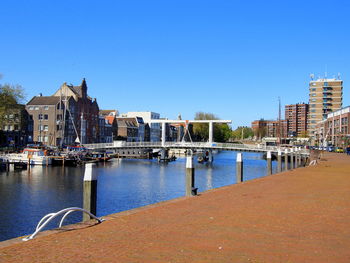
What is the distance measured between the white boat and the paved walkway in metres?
52.1

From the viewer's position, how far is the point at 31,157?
61688 mm

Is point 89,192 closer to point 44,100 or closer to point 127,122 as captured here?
point 44,100

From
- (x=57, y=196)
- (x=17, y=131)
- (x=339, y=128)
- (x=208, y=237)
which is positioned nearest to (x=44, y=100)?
(x=17, y=131)

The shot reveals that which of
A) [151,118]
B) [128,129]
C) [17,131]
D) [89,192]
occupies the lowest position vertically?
[89,192]

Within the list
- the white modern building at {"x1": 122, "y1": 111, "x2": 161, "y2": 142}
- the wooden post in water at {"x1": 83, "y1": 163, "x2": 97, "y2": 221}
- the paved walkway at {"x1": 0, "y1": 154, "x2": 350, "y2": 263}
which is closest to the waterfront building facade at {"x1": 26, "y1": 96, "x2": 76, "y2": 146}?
the white modern building at {"x1": 122, "y1": 111, "x2": 161, "y2": 142}

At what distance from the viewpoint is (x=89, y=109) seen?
10550cm

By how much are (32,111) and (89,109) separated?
52.7 feet

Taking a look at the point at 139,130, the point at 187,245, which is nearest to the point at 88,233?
the point at 187,245

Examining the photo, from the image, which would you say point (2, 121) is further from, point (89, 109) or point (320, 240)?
point (320, 240)

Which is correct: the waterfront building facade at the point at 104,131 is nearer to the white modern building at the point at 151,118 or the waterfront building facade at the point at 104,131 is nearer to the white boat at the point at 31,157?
the white modern building at the point at 151,118

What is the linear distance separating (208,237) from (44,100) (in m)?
92.3

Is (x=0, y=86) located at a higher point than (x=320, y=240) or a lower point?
higher

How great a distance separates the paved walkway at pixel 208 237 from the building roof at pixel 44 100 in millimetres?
85138

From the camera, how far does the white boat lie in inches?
2361
